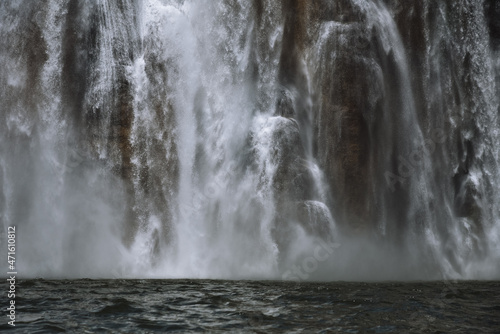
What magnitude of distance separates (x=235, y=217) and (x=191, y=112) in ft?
11.4

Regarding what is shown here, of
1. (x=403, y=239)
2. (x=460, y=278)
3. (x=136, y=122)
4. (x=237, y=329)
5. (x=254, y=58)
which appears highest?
(x=254, y=58)

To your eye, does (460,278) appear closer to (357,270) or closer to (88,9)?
(357,270)

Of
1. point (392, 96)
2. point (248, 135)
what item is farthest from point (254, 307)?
point (392, 96)

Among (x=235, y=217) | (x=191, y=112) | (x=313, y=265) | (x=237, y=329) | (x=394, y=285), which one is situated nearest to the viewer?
(x=237, y=329)

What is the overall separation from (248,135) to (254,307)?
23.9 ft

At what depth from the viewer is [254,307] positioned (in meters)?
9.47

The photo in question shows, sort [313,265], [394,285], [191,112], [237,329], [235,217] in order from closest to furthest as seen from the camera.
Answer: [237,329]
[394,285]
[313,265]
[235,217]
[191,112]

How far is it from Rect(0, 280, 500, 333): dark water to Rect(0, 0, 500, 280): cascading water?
111 inches

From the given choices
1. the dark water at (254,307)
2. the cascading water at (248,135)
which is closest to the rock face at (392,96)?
the cascading water at (248,135)

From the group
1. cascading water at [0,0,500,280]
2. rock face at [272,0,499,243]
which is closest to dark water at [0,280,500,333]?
cascading water at [0,0,500,280]

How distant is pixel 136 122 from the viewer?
15953 mm

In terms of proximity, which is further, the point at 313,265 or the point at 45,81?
the point at 45,81

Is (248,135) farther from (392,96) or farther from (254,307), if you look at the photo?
(254,307)

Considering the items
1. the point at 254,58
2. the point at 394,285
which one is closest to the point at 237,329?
the point at 394,285
